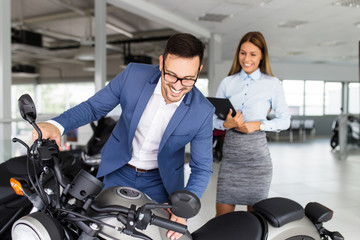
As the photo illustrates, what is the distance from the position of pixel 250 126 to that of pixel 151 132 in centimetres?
80

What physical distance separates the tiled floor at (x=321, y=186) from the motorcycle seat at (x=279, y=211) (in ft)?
2.28

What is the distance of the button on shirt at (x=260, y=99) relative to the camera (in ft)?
6.73

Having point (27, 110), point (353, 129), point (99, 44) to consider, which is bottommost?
point (353, 129)

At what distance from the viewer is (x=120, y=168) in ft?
4.71

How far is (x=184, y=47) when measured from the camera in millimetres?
1099

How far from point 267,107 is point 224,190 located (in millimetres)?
577

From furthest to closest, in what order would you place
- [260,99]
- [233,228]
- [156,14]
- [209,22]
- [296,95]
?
[296,95] → [209,22] → [156,14] → [260,99] → [233,228]

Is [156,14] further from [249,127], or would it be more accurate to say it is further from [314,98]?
[314,98]

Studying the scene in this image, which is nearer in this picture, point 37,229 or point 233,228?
point 37,229

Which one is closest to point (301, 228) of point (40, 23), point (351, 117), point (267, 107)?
point (267, 107)

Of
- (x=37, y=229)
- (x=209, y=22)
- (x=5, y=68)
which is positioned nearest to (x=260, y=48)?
(x=37, y=229)

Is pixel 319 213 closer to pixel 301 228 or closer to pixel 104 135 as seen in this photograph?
pixel 301 228

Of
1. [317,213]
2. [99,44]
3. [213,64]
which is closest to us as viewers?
[317,213]

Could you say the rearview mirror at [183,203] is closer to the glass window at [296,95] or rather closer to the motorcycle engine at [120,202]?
the motorcycle engine at [120,202]
